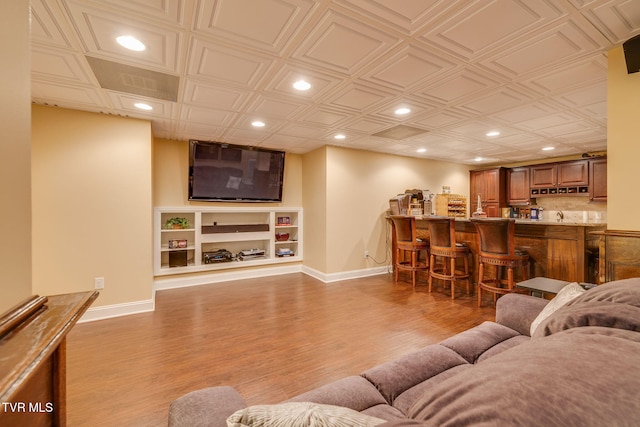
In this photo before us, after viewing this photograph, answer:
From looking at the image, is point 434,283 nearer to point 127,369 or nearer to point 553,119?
point 553,119

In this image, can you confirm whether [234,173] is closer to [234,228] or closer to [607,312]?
[234,228]

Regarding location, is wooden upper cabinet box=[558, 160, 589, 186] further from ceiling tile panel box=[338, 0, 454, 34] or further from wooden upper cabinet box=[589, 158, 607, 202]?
ceiling tile panel box=[338, 0, 454, 34]

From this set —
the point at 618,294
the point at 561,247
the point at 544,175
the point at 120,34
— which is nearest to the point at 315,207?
the point at 561,247

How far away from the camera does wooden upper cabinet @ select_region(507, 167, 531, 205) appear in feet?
20.7

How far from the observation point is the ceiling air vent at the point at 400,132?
3.88 meters

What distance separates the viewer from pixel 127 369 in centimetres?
215

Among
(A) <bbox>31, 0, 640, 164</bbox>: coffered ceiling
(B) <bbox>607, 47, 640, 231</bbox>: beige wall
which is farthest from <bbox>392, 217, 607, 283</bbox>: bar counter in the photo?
(A) <bbox>31, 0, 640, 164</bbox>: coffered ceiling

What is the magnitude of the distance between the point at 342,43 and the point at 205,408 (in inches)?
85.3

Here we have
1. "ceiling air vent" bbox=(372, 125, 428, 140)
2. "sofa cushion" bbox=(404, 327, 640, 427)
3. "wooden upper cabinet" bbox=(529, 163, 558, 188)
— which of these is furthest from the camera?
"wooden upper cabinet" bbox=(529, 163, 558, 188)

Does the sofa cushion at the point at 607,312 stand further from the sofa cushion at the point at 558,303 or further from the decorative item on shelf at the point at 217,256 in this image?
the decorative item on shelf at the point at 217,256

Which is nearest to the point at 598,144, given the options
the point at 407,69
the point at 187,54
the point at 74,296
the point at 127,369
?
the point at 407,69

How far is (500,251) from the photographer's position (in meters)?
3.26

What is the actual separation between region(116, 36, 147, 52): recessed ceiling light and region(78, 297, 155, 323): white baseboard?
114 inches

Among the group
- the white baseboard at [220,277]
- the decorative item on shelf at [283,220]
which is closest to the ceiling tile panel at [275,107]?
the decorative item on shelf at [283,220]
